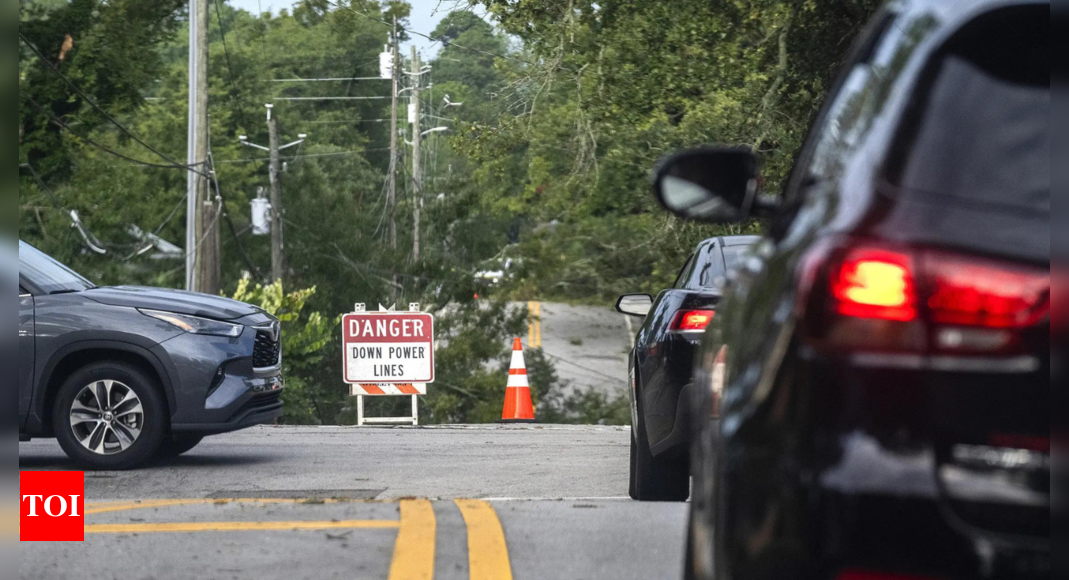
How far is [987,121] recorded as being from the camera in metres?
2.12

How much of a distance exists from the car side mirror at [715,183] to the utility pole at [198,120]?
2390cm

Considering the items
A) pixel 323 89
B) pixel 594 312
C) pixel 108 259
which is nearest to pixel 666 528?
pixel 108 259

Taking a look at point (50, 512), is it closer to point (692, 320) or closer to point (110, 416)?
point (110, 416)

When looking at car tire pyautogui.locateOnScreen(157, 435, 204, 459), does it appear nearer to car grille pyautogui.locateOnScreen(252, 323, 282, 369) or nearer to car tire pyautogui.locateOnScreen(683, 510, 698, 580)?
car grille pyautogui.locateOnScreen(252, 323, 282, 369)

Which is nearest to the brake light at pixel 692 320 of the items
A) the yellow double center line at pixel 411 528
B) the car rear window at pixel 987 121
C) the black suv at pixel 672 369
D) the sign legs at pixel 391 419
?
the black suv at pixel 672 369

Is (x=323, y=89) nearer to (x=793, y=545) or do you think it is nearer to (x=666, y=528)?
(x=666, y=528)

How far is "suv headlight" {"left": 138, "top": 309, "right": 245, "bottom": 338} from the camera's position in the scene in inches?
392

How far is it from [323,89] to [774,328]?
2921 inches

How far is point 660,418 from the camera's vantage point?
713 centimetres

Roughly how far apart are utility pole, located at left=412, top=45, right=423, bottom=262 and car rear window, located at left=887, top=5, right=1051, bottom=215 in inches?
1343

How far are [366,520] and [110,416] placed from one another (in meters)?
3.35

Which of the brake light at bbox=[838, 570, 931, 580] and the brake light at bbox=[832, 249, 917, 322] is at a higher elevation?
the brake light at bbox=[832, 249, 917, 322]

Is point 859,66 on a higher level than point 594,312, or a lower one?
higher

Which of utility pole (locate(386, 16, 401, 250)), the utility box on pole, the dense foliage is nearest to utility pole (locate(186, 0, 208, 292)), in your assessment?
the dense foliage
